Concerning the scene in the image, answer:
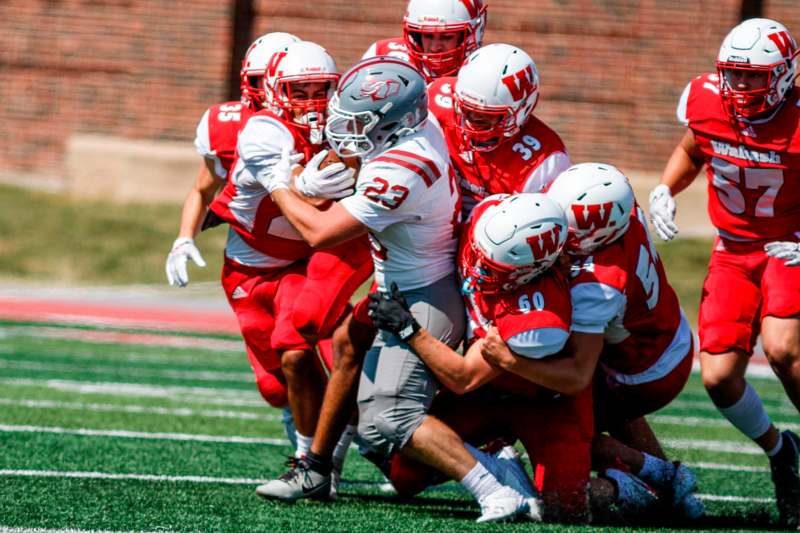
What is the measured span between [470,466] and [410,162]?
3.62 feet

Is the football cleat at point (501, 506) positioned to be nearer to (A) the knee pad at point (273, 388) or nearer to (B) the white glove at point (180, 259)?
(A) the knee pad at point (273, 388)

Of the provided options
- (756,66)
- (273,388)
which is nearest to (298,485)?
(273,388)

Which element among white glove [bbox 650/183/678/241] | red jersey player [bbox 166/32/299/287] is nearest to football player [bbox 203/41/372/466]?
red jersey player [bbox 166/32/299/287]

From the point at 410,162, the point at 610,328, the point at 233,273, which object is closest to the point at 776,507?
the point at 610,328

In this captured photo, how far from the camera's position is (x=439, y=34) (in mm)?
5531

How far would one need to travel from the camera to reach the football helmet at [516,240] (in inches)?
170

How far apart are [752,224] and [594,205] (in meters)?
1.16

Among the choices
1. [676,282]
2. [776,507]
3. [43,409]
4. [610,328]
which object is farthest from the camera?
[676,282]

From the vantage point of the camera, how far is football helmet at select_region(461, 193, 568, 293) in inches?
170

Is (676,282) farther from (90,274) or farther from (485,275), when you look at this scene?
(485,275)

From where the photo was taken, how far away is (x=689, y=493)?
494cm

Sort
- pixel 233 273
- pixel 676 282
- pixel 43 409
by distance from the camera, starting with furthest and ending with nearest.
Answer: pixel 676 282 < pixel 43 409 < pixel 233 273

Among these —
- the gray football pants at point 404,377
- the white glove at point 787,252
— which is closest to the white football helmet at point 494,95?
the gray football pants at point 404,377

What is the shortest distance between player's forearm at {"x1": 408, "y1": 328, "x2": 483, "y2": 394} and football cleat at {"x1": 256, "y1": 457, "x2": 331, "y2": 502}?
70cm
